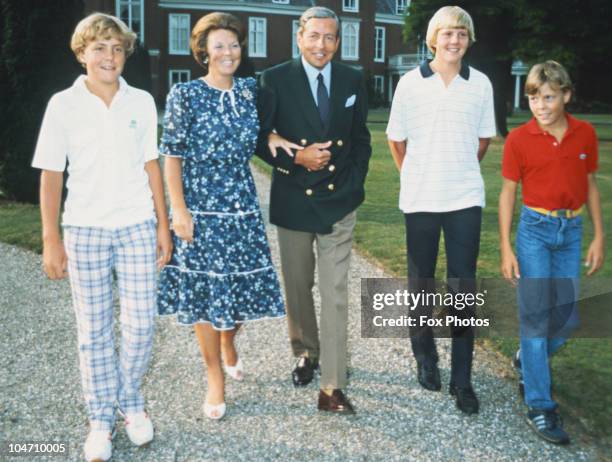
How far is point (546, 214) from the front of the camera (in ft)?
11.6

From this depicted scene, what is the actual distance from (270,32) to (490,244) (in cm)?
4329

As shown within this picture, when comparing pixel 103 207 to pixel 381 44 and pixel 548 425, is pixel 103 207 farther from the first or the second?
pixel 381 44

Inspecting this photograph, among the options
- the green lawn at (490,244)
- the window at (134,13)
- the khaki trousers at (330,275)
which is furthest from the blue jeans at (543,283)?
the window at (134,13)

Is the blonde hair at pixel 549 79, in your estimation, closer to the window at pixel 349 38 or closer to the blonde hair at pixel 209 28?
the blonde hair at pixel 209 28

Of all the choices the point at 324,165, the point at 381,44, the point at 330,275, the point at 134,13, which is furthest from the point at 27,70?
the point at 381,44

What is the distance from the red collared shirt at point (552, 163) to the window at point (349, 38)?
49.3 meters

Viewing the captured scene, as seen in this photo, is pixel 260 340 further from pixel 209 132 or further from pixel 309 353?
pixel 209 132

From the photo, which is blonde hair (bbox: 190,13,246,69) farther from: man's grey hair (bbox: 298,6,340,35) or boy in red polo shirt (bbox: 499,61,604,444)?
boy in red polo shirt (bbox: 499,61,604,444)

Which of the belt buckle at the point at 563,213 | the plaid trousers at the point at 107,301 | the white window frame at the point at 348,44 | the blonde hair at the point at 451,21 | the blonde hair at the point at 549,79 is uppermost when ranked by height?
the white window frame at the point at 348,44

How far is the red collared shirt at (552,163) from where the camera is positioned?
354cm

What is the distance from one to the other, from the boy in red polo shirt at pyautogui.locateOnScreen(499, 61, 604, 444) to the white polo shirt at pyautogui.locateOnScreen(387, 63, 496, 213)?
27 cm

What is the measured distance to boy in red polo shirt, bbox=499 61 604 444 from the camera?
3.53 meters

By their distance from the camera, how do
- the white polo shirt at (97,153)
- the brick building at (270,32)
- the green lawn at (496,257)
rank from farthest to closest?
the brick building at (270,32)
the green lawn at (496,257)
the white polo shirt at (97,153)

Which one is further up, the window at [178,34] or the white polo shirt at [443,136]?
the window at [178,34]
